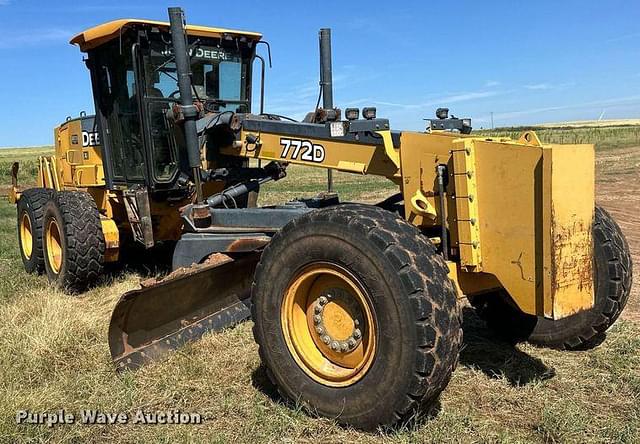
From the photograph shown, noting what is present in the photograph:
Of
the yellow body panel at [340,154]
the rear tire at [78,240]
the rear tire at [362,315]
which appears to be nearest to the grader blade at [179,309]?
the yellow body panel at [340,154]

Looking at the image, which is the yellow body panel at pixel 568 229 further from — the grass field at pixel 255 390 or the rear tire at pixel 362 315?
the grass field at pixel 255 390

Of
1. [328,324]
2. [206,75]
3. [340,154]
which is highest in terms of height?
[206,75]

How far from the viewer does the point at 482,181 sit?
3.37m

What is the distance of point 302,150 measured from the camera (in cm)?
487

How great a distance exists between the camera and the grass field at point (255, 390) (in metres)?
3.35

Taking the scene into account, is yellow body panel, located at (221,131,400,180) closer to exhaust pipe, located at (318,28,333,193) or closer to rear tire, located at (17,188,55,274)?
exhaust pipe, located at (318,28,333,193)

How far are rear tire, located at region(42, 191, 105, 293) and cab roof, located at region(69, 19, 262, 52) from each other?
174 cm

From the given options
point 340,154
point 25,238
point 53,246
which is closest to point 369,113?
point 340,154

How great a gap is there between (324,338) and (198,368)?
120 centimetres

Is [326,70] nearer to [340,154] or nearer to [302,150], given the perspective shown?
[302,150]

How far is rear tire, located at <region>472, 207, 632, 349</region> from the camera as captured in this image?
412cm

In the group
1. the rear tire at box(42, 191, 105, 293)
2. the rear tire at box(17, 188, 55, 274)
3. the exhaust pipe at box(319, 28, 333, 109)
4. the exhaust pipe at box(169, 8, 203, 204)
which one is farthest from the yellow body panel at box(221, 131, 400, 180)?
the rear tire at box(17, 188, 55, 274)

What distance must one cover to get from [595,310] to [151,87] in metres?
4.78

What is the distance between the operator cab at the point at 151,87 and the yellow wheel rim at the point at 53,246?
947 mm
